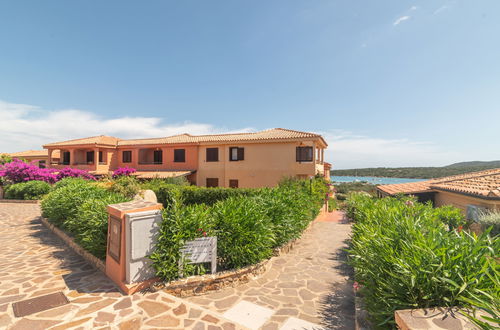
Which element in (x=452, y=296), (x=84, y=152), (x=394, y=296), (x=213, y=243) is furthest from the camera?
(x=84, y=152)

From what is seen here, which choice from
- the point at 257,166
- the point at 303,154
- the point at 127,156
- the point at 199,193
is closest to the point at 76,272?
the point at 199,193

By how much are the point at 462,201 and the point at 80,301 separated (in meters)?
16.0

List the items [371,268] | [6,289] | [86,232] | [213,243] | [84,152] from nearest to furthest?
[371,268]
[6,289]
[213,243]
[86,232]
[84,152]

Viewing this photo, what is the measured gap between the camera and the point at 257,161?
79.6 feet

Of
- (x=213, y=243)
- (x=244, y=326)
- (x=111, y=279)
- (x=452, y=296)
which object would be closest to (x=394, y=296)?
(x=452, y=296)

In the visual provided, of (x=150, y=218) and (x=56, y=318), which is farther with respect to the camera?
(x=150, y=218)

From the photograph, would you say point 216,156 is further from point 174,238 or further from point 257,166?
point 174,238

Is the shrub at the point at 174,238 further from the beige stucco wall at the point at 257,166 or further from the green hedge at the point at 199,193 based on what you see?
the beige stucco wall at the point at 257,166

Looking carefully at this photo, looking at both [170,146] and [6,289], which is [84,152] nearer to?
[170,146]

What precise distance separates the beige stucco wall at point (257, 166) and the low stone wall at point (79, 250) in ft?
54.3

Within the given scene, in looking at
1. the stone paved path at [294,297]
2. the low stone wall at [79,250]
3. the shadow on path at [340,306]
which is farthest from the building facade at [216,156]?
the low stone wall at [79,250]

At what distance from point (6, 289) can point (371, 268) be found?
7.73 m

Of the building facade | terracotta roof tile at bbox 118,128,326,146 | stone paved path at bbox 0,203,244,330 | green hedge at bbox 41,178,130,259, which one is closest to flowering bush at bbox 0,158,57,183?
the building facade

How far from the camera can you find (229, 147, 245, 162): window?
2507 centimetres
